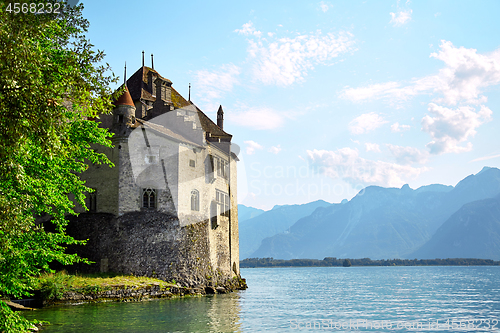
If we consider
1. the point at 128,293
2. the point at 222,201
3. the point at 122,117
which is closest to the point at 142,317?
the point at 128,293

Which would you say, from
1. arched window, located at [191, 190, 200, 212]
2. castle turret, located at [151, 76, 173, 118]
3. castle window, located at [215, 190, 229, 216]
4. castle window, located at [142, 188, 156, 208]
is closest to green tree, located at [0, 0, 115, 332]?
castle window, located at [142, 188, 156, 208]

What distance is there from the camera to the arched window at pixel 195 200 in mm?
44125

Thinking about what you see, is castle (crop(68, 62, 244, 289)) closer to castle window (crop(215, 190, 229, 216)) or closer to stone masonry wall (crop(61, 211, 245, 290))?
stone masonry wall (crop(61, 211, 245, 290))

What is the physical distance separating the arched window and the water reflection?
12.5 m

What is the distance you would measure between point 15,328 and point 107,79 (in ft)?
34.0

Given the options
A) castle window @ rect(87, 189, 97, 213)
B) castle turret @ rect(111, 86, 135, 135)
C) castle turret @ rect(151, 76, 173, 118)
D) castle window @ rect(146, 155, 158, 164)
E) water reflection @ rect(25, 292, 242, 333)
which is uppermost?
castle turret @ rect(151, 76, 173, 118)

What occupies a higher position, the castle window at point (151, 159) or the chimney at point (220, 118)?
the chimney at point (220, 118)

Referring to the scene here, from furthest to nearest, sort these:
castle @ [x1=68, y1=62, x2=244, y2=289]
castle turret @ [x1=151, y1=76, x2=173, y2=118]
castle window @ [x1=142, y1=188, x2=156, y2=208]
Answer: castle turret @ [x1=151, y1=76, x2=173, y2=118], castle window @ [x1=142, y1=188, x2=156, y2=208], castle @ [x1=68, y1=62, x2=244, y2=289]

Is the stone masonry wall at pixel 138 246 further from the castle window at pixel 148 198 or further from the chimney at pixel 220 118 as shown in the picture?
the chimney at pixel 220 118

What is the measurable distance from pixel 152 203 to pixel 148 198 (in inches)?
25.8

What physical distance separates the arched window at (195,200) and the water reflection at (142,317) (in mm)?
12459

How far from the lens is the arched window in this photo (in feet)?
145

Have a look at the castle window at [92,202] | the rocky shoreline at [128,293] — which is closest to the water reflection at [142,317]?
the rocky shoreline at [128,293]

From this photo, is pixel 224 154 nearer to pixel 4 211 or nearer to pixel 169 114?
pixel 169 114
